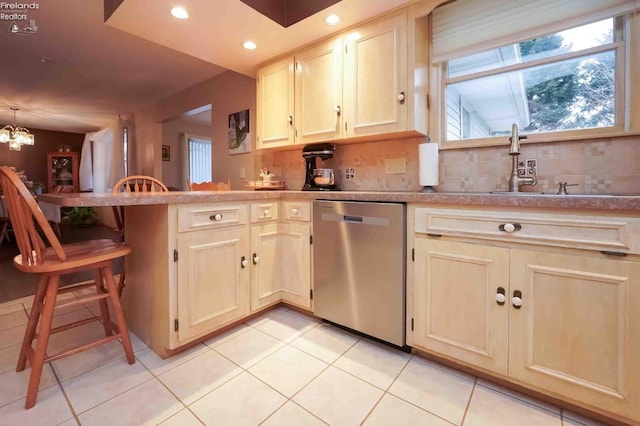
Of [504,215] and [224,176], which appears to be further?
[224,176]

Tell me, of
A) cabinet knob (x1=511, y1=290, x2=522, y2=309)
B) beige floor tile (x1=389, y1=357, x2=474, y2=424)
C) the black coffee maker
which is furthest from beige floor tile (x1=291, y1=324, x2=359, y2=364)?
the black coffee maker

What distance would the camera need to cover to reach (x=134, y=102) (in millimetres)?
4977

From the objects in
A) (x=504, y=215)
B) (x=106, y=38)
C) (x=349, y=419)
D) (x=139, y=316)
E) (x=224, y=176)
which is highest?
(x=106, y=38)

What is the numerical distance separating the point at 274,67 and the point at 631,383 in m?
2.78

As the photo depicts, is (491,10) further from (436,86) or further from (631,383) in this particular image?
(631,383)

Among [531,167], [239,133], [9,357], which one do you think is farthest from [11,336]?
[531,167]

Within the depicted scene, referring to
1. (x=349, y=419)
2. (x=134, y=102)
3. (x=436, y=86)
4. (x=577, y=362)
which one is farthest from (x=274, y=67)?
(x=134, y=102)

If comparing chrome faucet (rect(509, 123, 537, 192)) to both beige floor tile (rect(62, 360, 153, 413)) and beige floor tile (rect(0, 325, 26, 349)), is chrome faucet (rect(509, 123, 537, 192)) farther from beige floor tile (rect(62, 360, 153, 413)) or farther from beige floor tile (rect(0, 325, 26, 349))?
beige floor tile (rect(0, 325, 26, 349))

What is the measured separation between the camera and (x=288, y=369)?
5.00 feet

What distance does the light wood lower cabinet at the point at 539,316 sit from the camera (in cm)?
108

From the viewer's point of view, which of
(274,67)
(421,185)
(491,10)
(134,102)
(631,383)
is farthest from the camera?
(134,102)

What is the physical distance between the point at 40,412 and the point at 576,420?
2167 millimetres

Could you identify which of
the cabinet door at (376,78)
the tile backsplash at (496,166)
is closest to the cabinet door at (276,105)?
the tile backsplash at (496,166)

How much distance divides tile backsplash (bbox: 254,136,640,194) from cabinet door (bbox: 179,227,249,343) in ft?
3.43
